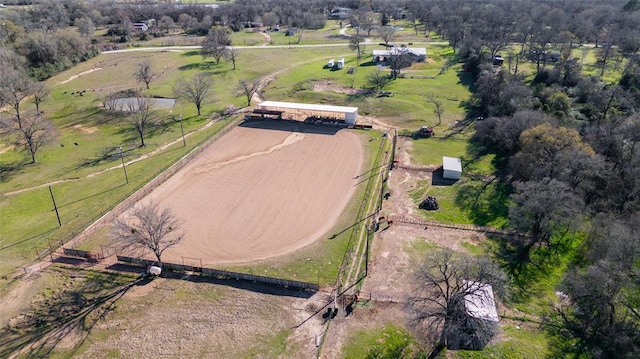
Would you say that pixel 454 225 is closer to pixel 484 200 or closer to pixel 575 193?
pixel 484 200

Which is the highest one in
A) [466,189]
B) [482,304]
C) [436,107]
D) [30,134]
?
[30,134]

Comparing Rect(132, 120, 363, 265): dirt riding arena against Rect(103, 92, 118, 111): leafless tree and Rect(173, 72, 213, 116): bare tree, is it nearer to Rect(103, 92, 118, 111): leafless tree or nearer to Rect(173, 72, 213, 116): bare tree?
Rect(173, 72, 213, 116): bare tree

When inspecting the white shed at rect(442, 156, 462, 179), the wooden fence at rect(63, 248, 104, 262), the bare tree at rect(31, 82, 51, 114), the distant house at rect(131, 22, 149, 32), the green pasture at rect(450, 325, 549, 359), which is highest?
A: the distant house at rect(131, 22, 149, 32)

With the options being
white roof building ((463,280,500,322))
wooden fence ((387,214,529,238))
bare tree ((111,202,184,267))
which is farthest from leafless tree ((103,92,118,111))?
white roof building ((463,280,500,322))

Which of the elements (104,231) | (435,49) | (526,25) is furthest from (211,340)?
(526,25)

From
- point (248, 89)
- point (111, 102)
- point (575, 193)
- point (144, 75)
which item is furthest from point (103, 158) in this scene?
point (575, 193)

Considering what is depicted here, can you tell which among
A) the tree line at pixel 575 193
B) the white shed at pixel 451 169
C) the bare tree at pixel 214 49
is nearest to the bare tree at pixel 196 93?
the bare tree at pixel 214 49
